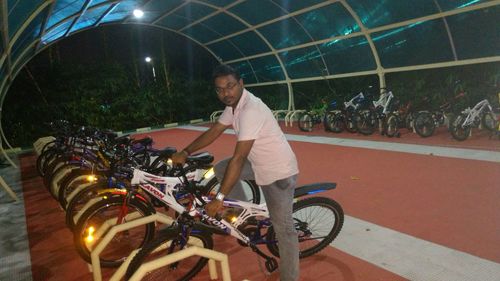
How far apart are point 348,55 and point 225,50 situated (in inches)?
262

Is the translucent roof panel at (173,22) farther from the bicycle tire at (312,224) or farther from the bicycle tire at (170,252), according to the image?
the bicycle tire at (312,224)

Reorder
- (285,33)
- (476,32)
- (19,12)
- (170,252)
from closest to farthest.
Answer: (170,252), (19,12), (476,32), (285,33)

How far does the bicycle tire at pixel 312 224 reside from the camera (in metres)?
3.18

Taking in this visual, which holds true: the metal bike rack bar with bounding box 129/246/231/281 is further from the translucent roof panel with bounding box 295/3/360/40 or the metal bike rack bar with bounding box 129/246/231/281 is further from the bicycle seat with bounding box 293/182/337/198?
the translucent roof panel with bounding box 295/3/360/40

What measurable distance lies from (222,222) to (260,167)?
0.67m

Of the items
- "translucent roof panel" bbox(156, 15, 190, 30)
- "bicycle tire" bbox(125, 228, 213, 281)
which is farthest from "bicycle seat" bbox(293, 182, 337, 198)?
"translucent roof panel" bbox(156, 15, 190, 30)

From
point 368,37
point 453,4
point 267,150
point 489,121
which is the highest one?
point 453,4

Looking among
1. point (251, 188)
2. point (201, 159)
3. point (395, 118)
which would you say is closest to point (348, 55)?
point (395, 118)

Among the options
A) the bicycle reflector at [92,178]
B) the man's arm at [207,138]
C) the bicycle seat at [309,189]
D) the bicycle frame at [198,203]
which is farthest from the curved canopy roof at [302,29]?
the bicycle seat at [309,189]

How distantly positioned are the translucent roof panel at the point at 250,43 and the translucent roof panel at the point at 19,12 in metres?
7.83

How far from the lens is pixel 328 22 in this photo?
34.0ft

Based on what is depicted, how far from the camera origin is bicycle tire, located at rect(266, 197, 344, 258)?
3185mm

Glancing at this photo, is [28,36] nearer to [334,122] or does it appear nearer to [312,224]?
[334,122]

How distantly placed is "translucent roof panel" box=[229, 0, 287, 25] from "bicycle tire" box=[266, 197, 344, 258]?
27.9ft
